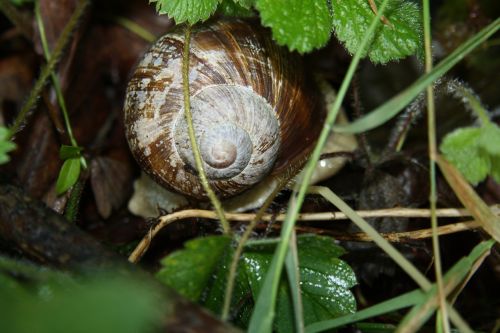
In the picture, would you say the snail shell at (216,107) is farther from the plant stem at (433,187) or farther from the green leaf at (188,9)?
the plant stem at (433,187)

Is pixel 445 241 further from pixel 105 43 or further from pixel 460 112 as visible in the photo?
pixel 105 43

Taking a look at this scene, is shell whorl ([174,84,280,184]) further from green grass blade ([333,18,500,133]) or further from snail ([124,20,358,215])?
green grass blade ([333,18,500,133])

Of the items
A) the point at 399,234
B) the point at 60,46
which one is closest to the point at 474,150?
the point at 399,234

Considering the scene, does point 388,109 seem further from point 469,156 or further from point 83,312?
point 83,312

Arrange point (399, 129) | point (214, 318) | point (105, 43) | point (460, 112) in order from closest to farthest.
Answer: point (214, 318) < point (399, 129) < point (460, 112) < point (105, 43)

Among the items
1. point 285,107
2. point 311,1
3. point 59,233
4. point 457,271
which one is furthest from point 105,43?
point 457,271

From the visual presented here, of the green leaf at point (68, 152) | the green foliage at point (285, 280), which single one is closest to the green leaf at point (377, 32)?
the green foliage at point (285, 280)
